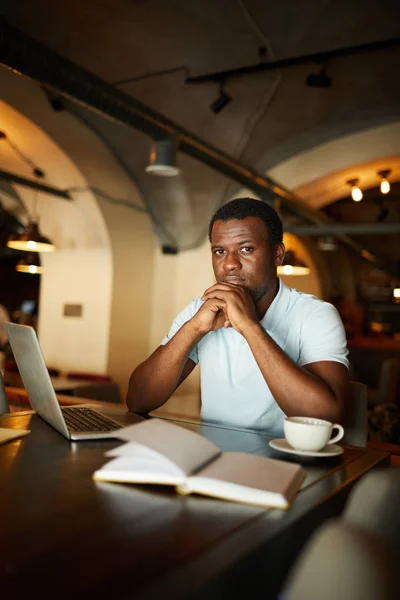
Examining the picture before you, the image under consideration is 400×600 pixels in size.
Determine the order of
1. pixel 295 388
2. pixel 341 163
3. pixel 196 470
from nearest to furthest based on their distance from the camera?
1. pixel 196 470
2. pixel 295 388
3. pixel 341 163

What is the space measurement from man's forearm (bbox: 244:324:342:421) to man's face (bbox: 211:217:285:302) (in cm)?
36

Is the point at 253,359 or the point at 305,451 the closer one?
the point at 305,451

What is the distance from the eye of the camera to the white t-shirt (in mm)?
1667

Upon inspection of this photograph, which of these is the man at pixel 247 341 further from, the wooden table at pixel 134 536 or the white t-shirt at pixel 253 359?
the wooden table at pixel 134 536

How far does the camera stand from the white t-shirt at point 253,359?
1667 millimetres

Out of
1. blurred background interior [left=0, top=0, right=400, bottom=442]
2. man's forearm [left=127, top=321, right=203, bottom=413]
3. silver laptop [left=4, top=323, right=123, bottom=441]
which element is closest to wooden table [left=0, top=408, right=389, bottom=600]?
silver laptop [left=4, top=323, right=123, bottom=441]

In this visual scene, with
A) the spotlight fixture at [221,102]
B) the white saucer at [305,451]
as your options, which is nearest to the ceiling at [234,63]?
the spotlight fixture at [221,102]

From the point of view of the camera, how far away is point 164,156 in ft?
13.3

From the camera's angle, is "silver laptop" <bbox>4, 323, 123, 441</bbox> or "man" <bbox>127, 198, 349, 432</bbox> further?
"man" <bbox>127, 198, 349, 432</bbox>

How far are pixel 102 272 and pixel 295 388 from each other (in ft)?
17.7

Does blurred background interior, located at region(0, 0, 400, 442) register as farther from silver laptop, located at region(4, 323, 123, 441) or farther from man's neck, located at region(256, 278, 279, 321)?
silver laptop, located at region(4, 323, 123, 441)

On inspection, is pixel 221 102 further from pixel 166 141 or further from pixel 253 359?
→ pixel 253 359

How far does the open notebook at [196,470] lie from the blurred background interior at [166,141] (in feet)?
8.96

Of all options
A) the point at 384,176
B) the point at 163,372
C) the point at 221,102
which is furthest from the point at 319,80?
the point at 163,372
